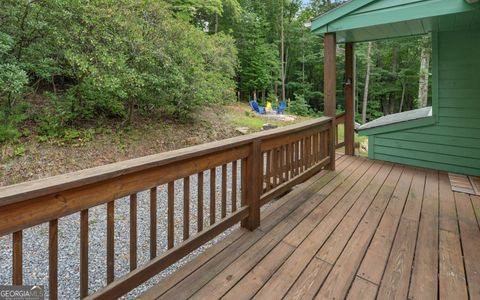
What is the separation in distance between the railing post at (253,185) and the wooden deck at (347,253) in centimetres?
9

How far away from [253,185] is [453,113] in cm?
387

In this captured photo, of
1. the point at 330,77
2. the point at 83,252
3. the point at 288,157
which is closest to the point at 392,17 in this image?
the point at 330,77

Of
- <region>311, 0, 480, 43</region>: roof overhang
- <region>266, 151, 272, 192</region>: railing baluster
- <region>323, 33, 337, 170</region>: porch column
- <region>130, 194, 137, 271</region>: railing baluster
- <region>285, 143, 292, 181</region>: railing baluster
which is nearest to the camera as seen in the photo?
<region>130, 194, 137, 271</region>: railing baluster

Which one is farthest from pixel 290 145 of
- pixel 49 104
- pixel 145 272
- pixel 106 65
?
pixel 49 104

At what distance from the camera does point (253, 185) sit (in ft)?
7.80

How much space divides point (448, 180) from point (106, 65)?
622cm

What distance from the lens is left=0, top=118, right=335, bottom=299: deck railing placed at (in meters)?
1.13

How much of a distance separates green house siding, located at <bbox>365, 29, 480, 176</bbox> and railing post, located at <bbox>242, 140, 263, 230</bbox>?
365 cm

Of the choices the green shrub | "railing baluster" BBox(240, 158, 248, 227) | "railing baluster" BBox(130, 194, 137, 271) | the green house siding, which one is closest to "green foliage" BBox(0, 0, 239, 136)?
the green shrub

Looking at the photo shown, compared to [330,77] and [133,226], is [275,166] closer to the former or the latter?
[133,226]

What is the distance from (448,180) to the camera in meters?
3.96

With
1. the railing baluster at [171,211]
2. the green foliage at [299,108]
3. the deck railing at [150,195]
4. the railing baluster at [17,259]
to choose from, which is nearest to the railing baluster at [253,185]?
the deck railing at [150,195]

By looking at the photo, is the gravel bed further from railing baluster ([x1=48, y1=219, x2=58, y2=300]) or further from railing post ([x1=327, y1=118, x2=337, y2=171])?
railing post ([x1=327, y1=118, x2=337, y2=171])

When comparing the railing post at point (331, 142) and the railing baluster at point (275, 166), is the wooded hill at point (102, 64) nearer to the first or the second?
the railing post at point (331, 142)
